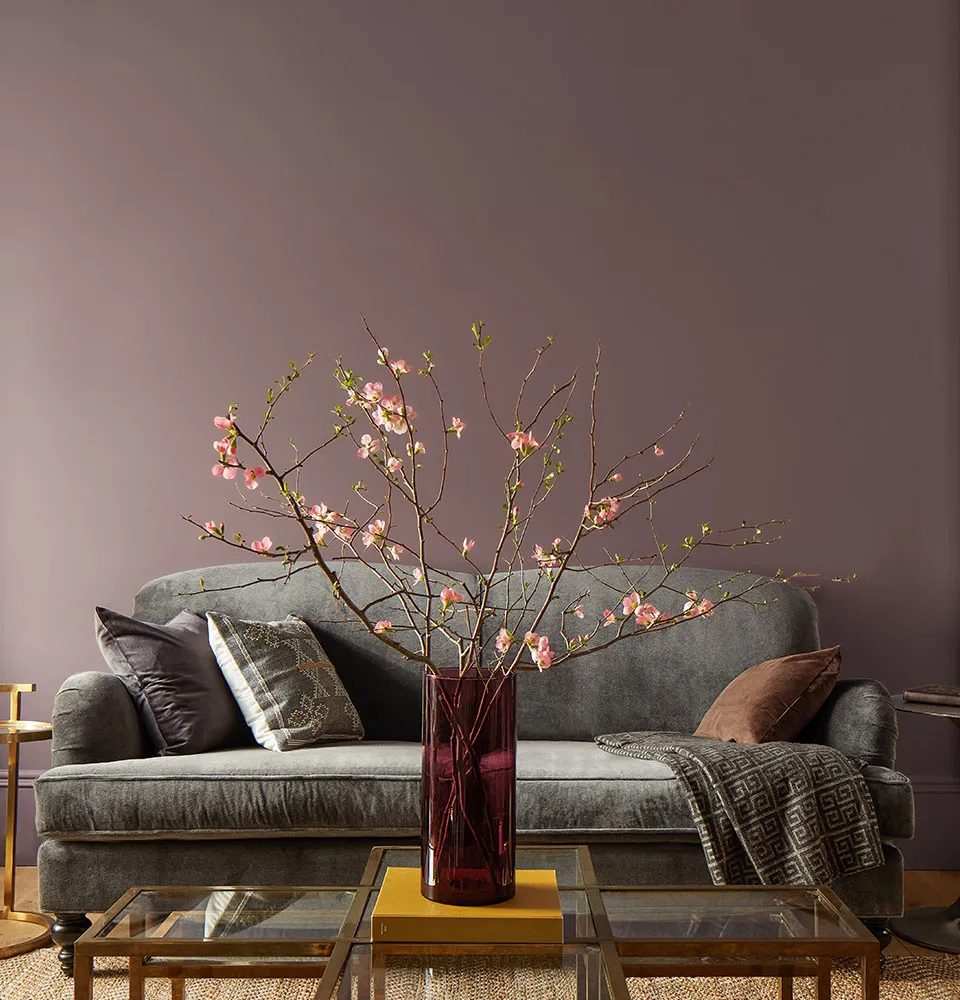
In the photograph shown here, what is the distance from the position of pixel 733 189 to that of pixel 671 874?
228 cm

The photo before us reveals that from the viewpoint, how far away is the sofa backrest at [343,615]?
10.5ft

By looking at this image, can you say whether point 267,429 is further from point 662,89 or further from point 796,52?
point 796,52

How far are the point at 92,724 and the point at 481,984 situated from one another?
1526mm

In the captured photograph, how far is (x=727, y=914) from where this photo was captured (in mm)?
1637

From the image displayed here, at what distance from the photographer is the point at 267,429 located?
3.54 meters

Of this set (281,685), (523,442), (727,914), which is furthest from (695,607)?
(281,685)

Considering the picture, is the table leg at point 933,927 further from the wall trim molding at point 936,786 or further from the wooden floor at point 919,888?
the wall trim molding at point 936,786

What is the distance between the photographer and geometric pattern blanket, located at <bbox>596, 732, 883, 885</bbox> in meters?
2.42

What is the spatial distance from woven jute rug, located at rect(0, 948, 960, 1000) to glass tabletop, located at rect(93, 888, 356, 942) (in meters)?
0.09

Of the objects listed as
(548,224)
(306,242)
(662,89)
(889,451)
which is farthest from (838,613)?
(306,242)

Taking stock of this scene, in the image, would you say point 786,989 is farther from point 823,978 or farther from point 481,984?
point 481,984

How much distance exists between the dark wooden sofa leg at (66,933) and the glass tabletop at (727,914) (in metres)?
1.43

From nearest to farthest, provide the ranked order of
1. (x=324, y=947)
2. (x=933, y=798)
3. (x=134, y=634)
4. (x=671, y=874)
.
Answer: (x=324, y=947), (x=671, y=874), (x=134, y=634), (x=933, y=798)

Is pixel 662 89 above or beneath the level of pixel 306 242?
above
